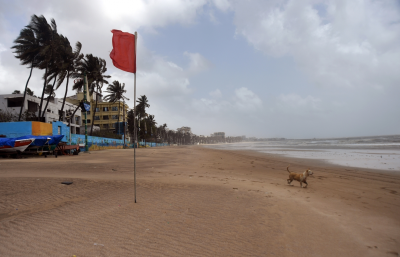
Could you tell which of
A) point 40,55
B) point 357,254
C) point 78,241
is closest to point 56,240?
point 78,241

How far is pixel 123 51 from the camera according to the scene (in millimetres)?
5141

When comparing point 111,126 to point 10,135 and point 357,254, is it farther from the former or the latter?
point 357,254

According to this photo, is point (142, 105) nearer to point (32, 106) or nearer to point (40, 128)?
point (32, 106)

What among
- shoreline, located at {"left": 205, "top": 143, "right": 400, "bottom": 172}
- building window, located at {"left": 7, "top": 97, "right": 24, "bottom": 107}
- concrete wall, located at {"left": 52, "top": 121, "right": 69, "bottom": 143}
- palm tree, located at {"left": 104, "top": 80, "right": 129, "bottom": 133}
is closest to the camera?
shoreline, located at {"left": 205, "top": 143, "right": 400, "bottom": 172}

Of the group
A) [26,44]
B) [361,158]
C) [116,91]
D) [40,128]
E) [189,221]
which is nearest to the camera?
[189,221]

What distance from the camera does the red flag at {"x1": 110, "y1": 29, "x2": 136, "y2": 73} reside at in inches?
200

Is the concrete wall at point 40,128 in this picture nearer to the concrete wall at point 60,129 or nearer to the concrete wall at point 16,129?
the concrete wall at point 16,129

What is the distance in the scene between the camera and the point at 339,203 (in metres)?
5.54

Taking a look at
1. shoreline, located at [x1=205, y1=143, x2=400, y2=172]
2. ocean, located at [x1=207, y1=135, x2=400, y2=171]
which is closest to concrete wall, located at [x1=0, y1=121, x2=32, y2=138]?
shoreline, located at [x1=205, y1=143, x2=400, y2=172]

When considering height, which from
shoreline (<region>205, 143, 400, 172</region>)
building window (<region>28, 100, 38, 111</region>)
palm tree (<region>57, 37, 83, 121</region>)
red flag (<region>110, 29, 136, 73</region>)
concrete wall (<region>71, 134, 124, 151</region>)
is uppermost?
palm tree (<region>57, 37, 83, 121</region>)

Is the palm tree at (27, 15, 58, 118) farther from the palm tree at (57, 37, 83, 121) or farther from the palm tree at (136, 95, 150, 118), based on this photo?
the palm tree at (136, 95, 150, 118)

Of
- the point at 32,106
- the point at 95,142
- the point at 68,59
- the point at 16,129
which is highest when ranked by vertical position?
the point at 68,59

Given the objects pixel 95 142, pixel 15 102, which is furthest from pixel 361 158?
pixel 15 102

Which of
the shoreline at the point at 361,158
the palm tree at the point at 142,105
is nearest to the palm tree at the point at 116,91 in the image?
the palm tree at the point at 142,105
